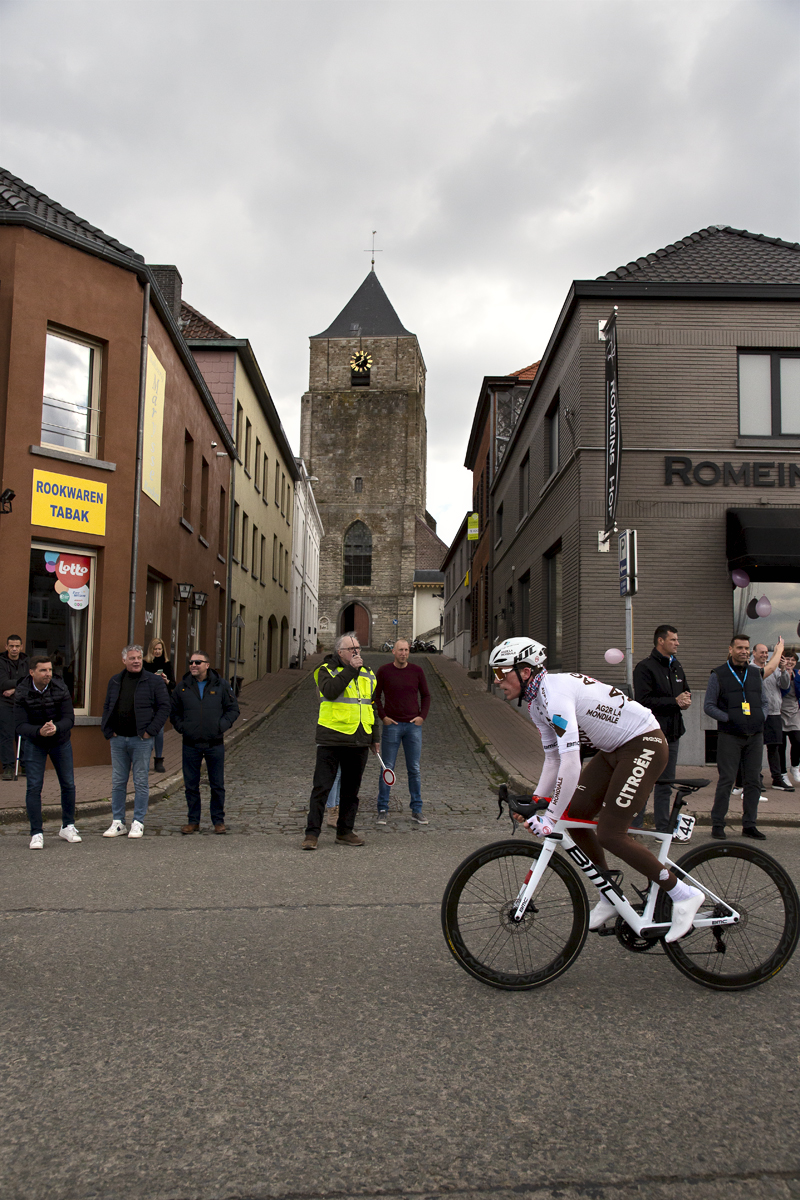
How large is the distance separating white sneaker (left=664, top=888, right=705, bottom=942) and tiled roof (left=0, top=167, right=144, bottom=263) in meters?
12.8

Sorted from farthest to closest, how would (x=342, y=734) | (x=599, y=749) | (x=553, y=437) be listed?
(x=553, y=437), (x=342, y=734), (x=599, y=749)

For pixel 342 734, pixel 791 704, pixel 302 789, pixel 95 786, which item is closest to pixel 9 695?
pixel 95 786

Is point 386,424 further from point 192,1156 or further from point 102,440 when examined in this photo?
point 192,1156

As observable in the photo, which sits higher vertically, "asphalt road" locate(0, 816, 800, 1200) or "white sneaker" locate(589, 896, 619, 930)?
"white sneaker" locate(589, 896, 619, 930)

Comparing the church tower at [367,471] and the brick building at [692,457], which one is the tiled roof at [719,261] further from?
the church tower at [367,471]

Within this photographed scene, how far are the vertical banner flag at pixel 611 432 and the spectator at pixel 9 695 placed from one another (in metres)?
8.18

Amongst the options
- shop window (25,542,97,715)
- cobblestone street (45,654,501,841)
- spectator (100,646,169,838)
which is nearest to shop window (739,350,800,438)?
cobblestone street (45,654,501,841)

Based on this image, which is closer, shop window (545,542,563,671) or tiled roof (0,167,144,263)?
tiled roof (0,167,144,263)

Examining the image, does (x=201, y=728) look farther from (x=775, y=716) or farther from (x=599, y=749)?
(x=775, y=716)

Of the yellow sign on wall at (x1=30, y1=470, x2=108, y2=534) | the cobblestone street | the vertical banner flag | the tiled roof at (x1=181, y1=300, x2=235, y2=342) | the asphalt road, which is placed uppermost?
the tiled roof at (x1=181, y1=300, x2=235, y2=342)

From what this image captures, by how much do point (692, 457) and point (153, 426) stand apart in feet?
28.9

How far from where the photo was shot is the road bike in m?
4.24

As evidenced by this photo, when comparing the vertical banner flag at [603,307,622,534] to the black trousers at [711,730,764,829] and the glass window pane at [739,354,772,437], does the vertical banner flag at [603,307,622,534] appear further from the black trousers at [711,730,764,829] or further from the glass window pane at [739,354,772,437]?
the black trousers at [711,730,764,829]

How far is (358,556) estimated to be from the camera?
234 ft
